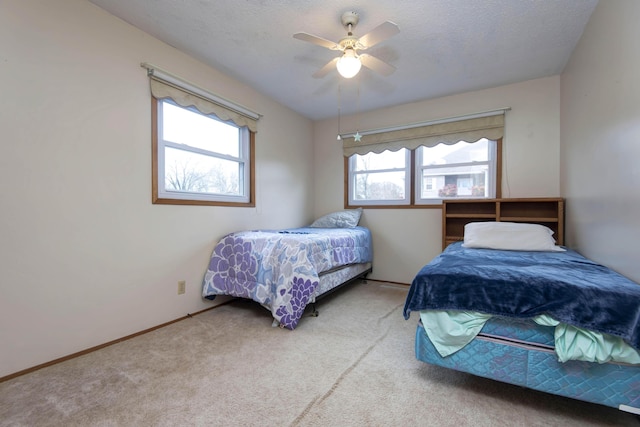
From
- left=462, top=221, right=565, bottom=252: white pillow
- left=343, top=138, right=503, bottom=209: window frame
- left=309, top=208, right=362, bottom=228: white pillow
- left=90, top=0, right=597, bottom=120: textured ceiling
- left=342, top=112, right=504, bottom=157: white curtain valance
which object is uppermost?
left=90, top=0, right=597, bottom=120: textured ceiling

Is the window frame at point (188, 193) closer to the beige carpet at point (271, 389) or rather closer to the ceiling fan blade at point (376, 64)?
the beige carpet at point (271, 389)

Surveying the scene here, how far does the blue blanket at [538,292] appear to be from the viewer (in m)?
1.19

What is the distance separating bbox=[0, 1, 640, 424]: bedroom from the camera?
1.62 m

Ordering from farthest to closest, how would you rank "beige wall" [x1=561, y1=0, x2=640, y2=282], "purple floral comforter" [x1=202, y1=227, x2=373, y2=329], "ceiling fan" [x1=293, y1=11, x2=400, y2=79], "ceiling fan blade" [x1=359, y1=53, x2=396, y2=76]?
"purple floral comforter" [x1=202, y1=227, x2=373, y2=329] < "ceiling fan blade" [x1=359, y1=53, x2=396, y2=76] < "ceiling fan" [x1=293, y1=11, x2=400, y2=79] < "beige wall" [x1=561, y1=0, x2=640, y2=282]

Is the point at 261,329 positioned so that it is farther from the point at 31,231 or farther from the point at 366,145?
the point at 366,145

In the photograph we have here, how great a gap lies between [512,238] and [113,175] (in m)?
3.32

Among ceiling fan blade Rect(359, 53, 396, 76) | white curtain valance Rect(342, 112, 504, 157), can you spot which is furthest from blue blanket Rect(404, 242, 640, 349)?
white curtain valance Rect(342, 112, 504, 157)

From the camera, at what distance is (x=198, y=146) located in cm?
279

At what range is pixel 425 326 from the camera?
1.57 meters

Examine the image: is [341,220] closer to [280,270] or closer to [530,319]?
[280,270]

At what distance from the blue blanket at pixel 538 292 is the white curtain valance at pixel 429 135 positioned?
1.96 meters

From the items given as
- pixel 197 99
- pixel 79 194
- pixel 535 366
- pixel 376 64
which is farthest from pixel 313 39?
pixel 535 366

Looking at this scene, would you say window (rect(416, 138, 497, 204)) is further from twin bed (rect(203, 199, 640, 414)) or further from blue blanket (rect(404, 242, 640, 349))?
blue blanket (rect(404, 242, 640, 349))

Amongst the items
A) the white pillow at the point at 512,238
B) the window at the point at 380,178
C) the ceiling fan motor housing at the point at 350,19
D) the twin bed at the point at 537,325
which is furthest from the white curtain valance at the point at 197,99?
the white pillow at the point at 512,238
